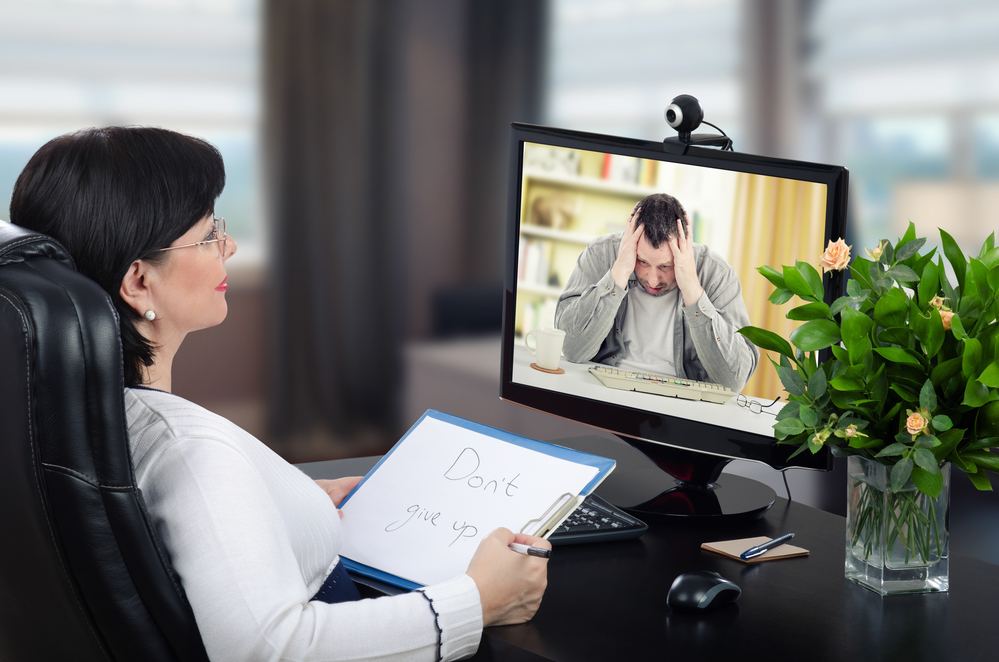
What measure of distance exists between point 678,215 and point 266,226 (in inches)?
→ 97.4

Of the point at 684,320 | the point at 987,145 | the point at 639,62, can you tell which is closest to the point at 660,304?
the point at 684,320

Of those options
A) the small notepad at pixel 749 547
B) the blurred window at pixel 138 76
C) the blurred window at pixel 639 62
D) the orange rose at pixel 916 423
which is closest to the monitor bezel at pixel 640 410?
the small notepad at pixel 749 547

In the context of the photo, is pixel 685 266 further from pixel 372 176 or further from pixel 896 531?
pixel 372 176

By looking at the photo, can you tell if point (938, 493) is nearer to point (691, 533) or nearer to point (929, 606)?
point (929, 606)

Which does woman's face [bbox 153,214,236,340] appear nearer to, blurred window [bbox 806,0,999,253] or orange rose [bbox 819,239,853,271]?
orange rose [bbox 819,239,853,271]

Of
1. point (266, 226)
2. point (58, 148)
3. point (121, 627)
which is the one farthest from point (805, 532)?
point (266, 226)

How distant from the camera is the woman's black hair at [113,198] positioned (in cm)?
84

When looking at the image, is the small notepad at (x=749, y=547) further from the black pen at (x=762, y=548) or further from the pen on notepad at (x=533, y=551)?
the pen on notepad at (x=533, y=551)

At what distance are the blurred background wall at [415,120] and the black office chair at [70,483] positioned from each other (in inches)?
97.7

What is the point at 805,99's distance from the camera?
3600mm

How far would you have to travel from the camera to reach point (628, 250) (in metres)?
1.29

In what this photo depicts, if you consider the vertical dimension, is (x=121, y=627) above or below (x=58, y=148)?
below

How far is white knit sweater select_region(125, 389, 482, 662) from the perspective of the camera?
760 mm

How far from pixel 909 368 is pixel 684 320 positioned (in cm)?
37
